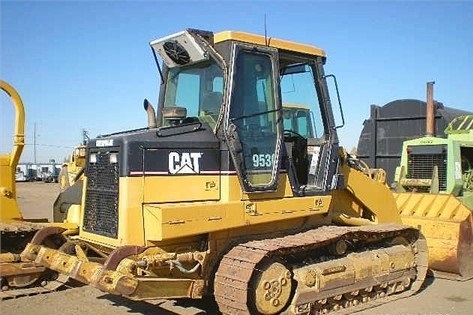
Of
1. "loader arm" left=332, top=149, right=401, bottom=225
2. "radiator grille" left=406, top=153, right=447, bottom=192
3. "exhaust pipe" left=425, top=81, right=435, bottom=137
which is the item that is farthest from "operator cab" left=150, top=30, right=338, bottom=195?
"exhaust pipe" left=425, top=81, right=435, bottom=137

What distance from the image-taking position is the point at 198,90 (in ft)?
19.7

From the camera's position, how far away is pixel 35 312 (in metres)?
6.12

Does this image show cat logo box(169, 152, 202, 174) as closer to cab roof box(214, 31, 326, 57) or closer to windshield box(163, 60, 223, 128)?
windshield box(163, 60, 223, 128)

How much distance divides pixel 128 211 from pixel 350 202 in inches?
133

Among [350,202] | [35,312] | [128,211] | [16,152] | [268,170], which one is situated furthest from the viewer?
[16,152]

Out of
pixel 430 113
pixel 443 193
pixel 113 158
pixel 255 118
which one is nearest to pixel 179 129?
pixel 113 158

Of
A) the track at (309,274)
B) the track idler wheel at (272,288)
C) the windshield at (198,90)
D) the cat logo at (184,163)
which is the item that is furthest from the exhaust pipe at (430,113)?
the cat logo at (184,163)

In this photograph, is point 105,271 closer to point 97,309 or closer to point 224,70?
point 97,309

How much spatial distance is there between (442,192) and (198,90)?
20.3 feet

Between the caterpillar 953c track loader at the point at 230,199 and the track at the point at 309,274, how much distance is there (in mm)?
16

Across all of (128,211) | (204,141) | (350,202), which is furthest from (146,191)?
(350,202)

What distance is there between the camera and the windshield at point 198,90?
570 centimetres

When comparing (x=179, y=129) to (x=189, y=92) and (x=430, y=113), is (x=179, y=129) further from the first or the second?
(x=430, y=113)

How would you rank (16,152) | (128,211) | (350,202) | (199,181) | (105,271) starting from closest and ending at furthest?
(105,271), (128,211), (199,181), (350,202), (16,152)
